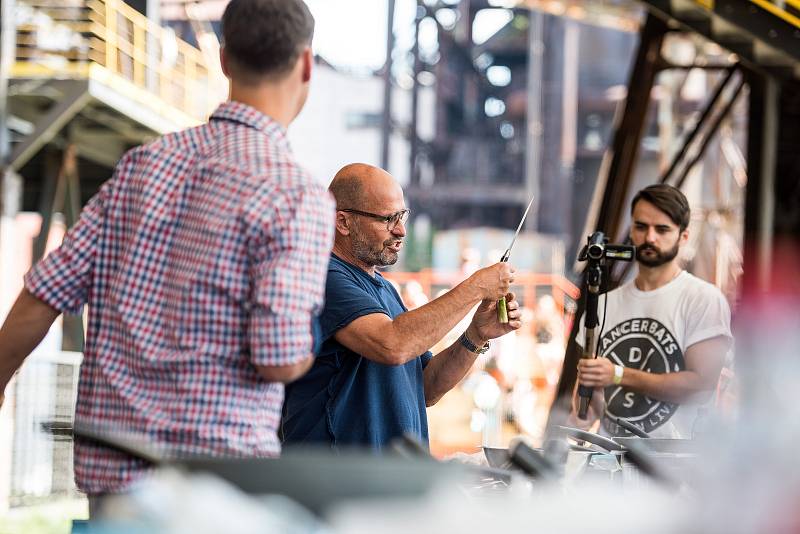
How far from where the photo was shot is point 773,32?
6805 mm

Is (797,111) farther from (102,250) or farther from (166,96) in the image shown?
(166,96)

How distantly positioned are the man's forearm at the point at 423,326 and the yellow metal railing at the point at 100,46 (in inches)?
401

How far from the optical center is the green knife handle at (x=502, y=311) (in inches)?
132

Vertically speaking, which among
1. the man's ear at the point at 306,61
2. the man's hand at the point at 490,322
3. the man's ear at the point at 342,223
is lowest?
the man's hand at the point at 490,322

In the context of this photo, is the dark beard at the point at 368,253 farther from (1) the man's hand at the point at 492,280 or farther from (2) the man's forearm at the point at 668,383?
(2) the man's forearm at the point at 668,383

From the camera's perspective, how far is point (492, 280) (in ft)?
10.1

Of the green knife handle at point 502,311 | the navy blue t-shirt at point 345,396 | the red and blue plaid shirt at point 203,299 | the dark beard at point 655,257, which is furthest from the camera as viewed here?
the dark beard at point 655,257

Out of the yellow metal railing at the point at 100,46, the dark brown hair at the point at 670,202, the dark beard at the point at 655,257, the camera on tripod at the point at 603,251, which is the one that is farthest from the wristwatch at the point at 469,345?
the yellow metal railing at the point at 100,46

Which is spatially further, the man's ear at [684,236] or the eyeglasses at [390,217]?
the man's ear at [684,236]

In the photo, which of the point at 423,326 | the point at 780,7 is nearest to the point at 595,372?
the point at 423,326

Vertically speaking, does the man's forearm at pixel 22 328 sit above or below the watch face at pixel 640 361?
above

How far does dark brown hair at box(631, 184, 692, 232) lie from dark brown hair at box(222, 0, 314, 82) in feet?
8.18

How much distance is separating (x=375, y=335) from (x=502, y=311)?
51cm

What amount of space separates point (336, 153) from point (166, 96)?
21174mm
